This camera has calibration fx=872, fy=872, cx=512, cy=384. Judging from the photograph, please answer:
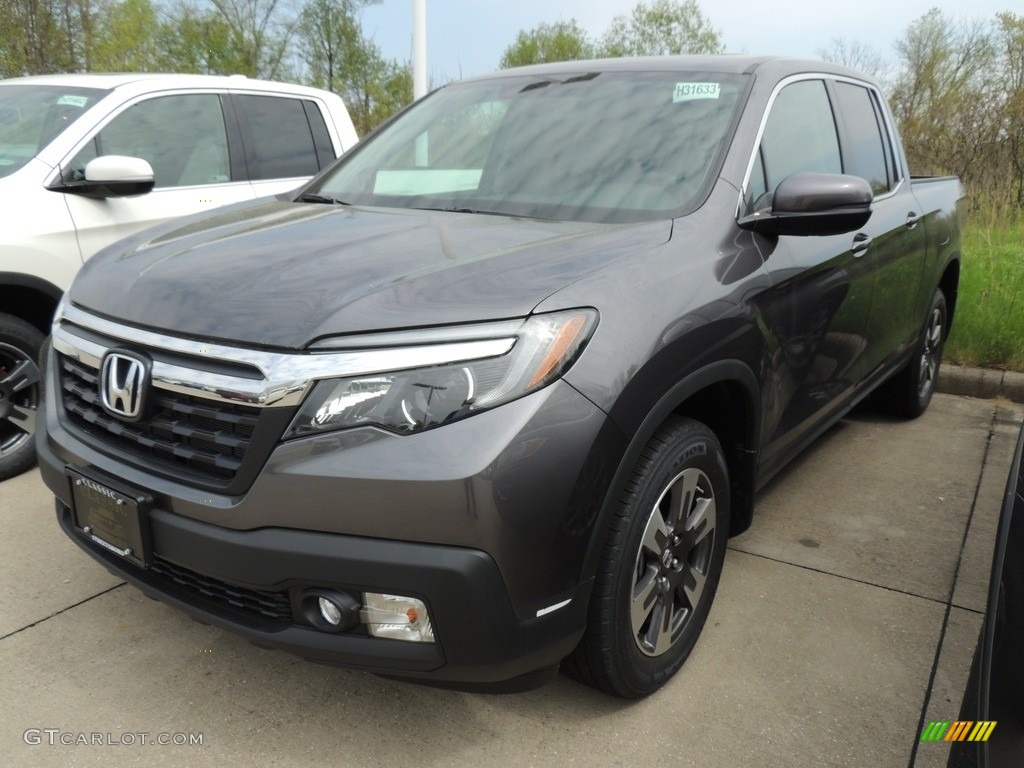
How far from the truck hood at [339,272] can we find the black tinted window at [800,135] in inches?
27.4

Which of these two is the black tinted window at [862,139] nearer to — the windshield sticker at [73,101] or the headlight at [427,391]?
the headlight at [427,391]

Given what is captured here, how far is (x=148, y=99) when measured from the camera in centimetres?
436

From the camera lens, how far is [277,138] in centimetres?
499

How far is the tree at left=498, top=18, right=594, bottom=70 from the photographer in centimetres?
4131

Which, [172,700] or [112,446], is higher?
[112,446]

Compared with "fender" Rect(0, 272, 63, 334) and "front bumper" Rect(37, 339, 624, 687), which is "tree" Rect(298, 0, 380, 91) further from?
"front bumper" Rect(37, 339, 624, 687)

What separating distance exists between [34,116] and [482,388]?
11.6 ft

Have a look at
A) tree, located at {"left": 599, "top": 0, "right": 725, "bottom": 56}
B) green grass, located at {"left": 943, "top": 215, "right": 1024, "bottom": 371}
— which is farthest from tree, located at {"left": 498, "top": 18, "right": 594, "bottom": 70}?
green grass, located at {"left": 943, "top": 215, "right": 1024, "bottom": 371}

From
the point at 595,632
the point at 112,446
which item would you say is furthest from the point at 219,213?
the point at 595,632

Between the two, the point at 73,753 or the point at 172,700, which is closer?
the point at 73,753

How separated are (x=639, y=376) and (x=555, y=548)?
0.44 m

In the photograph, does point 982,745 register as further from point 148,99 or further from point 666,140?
point 148,99

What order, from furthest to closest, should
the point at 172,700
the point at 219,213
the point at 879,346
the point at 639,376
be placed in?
the point at 879,346 → the point at 219,213 → the point at 172,700 → the point at 639,376

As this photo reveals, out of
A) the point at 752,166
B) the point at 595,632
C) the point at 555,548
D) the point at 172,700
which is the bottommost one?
the point at 172,700
